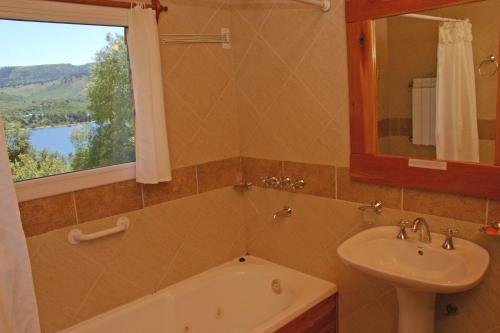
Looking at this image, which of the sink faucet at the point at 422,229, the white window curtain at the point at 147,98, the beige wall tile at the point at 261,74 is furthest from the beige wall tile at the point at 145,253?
the sink faucet at the point at 422,229

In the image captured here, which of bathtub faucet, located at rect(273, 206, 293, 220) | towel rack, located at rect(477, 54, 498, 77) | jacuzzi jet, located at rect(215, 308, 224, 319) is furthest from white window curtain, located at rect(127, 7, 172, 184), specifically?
towel rack, located at rect(477, 54, 498, 77)

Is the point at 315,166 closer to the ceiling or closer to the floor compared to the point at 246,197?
closer to the ceiling

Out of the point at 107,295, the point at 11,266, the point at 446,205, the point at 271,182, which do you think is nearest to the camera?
the point at 11,266

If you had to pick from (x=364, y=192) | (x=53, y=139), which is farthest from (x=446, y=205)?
(x=53, y=139)

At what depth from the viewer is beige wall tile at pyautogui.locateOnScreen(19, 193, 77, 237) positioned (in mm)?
1749

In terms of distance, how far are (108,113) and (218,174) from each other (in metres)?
0.73

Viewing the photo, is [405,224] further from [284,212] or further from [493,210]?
[284,212]

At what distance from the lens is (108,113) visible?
2018mm

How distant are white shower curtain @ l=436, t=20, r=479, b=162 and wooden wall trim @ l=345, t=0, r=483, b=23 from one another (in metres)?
0.09

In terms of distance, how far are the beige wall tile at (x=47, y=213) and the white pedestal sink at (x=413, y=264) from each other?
47.6 inches

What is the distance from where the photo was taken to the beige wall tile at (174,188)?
2.14 m

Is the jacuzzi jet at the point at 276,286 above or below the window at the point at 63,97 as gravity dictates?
below

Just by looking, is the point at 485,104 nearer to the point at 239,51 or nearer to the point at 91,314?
the point at 239,51

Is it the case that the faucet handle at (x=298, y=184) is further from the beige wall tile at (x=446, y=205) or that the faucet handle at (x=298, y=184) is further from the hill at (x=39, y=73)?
the hill at (x=39, y=73)
